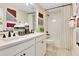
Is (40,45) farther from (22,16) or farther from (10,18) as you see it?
(10,18)

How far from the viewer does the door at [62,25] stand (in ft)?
6.41

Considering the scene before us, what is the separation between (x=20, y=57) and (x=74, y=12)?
1239 mm

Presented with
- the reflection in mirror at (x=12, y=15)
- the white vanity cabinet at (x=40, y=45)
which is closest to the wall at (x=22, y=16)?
the reflection in mirror at (x=12, y=15)

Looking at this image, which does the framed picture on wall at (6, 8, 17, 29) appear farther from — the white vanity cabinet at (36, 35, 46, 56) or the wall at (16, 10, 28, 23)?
the white vanity cabinet at (36, 35, 46, 56)

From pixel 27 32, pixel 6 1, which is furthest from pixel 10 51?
pixel 27 32

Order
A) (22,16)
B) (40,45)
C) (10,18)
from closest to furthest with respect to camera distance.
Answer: (10,18)
(22,16)
(40,45)

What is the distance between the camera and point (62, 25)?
2.00 metres

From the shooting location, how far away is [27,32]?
2.27 meters

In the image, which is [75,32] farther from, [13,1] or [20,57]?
[13,1]

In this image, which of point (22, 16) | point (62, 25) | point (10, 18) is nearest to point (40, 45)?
point (62, 25)

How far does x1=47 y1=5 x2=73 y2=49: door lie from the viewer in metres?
1.95

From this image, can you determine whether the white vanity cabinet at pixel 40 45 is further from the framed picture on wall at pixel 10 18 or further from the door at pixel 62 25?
the framed picture on wall at pixel 10 18

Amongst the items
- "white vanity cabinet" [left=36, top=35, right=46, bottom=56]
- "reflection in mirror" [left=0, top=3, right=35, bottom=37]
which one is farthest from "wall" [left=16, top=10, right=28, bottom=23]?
"white vanity cabinet" [left=36, top=35, right=46, bottom=56]

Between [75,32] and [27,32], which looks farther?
[27,32]
